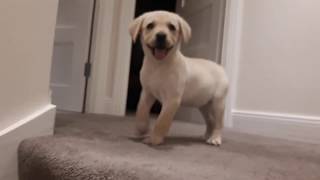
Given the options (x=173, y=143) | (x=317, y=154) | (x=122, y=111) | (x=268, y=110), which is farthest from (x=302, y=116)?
(x=122, y=111)

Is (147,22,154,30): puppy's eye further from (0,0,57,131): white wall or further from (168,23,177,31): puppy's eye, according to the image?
(0,0,57,131): white wall

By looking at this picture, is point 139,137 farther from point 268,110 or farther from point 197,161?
point 268,110

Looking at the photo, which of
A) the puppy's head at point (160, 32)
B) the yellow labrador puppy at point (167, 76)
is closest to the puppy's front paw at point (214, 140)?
the yellow labrador puppy at point (167, 76)

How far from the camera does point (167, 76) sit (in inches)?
51.1

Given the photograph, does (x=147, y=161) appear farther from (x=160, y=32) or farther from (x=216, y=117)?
(x=216, y=117)

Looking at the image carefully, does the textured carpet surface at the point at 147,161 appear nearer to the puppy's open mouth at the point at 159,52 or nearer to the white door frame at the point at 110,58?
the puppy's open mouth at the point at 159,52

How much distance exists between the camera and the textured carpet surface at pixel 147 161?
2.78ft

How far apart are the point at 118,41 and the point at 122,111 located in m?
0.45

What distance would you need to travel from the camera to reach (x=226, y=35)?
2381mm

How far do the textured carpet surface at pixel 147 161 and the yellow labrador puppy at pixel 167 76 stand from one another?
0.10 metres

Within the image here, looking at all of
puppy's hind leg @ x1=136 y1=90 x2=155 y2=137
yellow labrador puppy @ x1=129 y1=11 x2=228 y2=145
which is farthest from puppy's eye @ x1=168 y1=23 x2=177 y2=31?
puppy's hind leg @ x1=136 y1=90 x2=155 y2=137

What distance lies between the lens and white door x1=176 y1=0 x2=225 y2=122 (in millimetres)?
2455

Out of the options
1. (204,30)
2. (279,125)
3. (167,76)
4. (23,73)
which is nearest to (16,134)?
(23,73)

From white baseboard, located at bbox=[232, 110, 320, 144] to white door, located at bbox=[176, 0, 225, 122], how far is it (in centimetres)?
37
